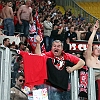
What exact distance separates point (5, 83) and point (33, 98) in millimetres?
505

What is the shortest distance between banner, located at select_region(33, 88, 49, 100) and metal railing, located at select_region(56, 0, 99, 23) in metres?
14.8

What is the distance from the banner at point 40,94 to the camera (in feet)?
18.6

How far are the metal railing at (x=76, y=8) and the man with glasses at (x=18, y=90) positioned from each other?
49.0 ft

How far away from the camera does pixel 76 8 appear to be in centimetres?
2161

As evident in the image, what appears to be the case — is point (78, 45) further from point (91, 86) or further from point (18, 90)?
point (18, 90)

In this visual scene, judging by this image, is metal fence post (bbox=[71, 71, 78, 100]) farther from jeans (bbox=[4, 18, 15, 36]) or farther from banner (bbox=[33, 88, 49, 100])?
jeans (bbox=[4, 18, 15, 36])

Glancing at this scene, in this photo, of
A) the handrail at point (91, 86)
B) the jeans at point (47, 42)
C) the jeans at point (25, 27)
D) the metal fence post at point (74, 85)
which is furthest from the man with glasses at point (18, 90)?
the jeans at point (47, 42)

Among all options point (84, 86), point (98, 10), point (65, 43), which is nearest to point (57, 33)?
point (65, 43)

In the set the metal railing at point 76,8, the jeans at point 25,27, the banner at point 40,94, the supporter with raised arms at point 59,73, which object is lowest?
the banner at point 40,94

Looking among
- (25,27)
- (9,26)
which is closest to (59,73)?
(9,26)

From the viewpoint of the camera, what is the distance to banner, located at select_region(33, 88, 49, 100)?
5.66 m

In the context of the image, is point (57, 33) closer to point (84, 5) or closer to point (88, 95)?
point (88, 95)

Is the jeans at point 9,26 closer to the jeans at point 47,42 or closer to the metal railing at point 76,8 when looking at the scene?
the jeans at point 47,42

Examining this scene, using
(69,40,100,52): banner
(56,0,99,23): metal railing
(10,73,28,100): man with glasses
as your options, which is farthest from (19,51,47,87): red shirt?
(56,0,99,23): metal railing
